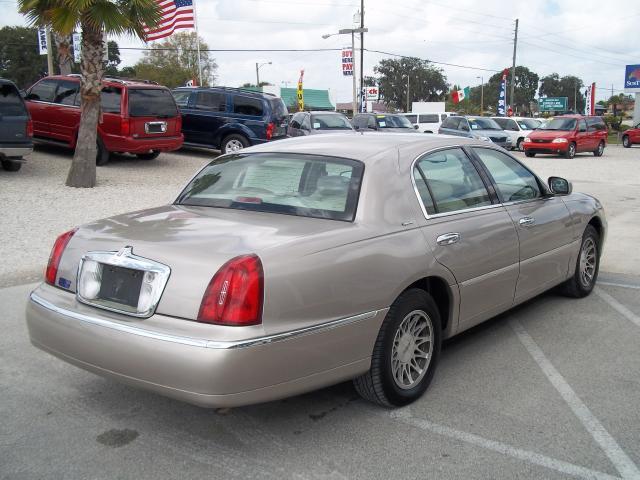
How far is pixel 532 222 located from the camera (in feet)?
16.4

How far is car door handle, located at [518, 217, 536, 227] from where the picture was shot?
485cm

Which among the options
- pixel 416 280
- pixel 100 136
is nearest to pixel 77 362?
pixel 416 280

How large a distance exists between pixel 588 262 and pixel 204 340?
445cm

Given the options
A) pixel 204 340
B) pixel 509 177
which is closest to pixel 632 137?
pixel 509 177

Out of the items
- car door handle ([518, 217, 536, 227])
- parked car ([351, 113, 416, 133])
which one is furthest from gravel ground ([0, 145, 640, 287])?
parked car ([351, 113, 416, 133])

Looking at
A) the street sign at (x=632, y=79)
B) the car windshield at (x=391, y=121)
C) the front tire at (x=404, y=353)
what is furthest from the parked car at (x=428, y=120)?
the front tire at (x=404, y=353)

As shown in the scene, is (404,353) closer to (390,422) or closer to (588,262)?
(390,422)

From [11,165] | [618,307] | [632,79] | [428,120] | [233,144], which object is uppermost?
[632,79]

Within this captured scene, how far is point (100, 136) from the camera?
1487 centimetres

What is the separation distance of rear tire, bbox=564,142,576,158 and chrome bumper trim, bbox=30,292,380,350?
24558mm

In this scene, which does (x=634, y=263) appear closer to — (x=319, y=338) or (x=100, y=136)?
(x=319, y=338)

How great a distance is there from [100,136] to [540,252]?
39.8ft

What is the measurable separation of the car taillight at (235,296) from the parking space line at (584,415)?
1909 mm

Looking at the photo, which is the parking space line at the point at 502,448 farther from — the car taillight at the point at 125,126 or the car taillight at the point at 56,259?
the car taillight at the point at 125,126
